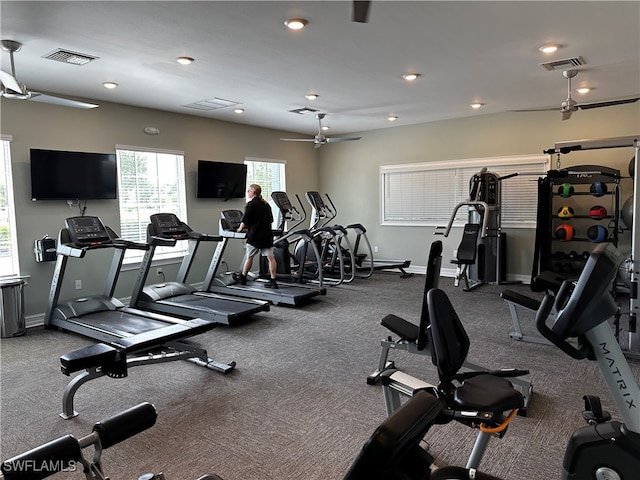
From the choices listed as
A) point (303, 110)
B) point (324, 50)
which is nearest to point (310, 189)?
point (303, 110)

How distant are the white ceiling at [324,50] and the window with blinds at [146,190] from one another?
2.64 ft

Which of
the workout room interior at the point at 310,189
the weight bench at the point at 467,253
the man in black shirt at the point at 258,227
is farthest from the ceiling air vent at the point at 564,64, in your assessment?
the man in black shirt at the point at 258,227

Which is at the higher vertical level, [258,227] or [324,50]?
[324,50]

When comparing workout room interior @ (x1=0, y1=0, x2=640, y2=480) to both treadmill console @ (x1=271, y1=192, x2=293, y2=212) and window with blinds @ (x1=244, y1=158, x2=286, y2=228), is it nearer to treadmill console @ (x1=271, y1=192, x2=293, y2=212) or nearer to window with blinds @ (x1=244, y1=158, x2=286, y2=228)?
window with blinds @ (x1=244, y1=158, x2=286, y2=228)

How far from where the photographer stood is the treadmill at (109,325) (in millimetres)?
2990

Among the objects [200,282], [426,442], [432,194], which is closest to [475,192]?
[432,194]

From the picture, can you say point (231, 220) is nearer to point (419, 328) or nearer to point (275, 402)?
point (275, 402)

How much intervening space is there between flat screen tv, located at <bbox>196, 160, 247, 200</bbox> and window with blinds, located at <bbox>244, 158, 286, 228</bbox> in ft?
1.45

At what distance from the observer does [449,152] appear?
7898mm

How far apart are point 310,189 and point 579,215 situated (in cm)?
504

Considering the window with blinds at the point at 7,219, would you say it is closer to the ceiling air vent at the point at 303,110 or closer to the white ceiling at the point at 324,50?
the white ceiling at the point at 324,50

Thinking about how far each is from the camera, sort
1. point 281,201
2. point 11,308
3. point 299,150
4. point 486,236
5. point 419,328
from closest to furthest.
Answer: point 419,328, point 11,308, point 486,236, point 281,201, point 299,150

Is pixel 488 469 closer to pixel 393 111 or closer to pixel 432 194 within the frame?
pixel 393 111

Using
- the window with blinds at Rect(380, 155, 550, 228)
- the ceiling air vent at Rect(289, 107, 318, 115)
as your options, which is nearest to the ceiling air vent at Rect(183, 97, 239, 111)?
the ceiling air vent at Rect(289, 107, 318, 115)
